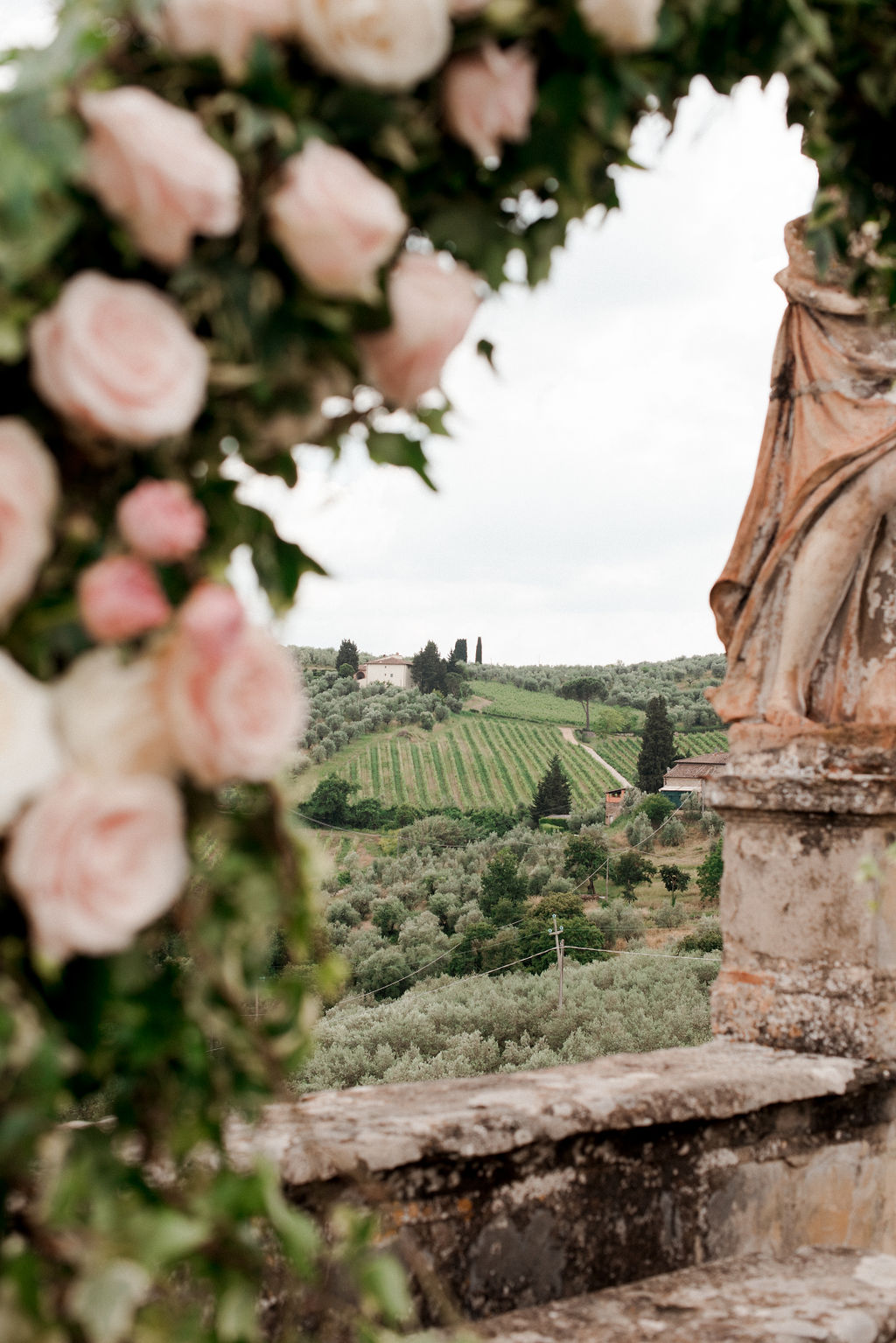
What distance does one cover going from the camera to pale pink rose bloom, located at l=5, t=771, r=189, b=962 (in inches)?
30.7

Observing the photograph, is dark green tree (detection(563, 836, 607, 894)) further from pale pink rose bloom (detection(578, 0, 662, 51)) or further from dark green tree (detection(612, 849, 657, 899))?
pale pink rose bloom (detection(578, 0, 662, 51))

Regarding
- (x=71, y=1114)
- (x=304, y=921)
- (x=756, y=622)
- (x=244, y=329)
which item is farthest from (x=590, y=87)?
(x=71, y=1114)

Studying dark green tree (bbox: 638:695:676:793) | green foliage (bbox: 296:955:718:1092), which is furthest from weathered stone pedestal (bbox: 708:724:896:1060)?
dark green tree (bbox: 638:695:676:793)

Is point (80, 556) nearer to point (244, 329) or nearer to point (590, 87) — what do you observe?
point (244, 329)

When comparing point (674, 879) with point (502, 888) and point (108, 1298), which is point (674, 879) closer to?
point (502, 888)

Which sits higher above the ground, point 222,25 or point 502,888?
point 222,25

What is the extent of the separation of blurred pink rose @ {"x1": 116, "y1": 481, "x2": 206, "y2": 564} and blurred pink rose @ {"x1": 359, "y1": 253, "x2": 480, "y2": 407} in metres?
0.29

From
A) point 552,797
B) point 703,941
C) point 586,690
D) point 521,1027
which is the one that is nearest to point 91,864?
point 521,1027

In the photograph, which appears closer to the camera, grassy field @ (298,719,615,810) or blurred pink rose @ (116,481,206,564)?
blurred pink rose @ (116,481,206,564)

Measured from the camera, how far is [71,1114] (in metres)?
15.8

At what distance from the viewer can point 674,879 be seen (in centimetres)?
3072

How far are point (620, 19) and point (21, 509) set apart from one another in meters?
0.78

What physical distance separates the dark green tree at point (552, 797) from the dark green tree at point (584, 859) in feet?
23.2

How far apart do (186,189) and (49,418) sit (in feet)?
0.67
